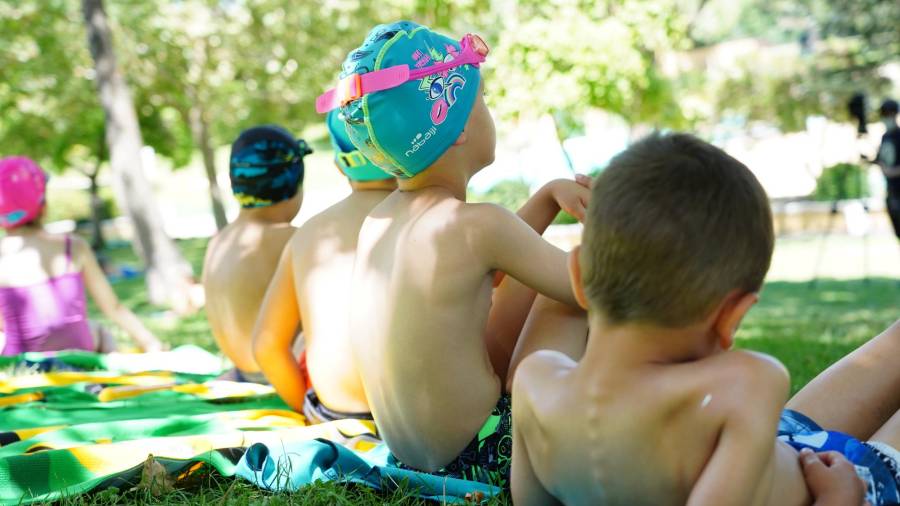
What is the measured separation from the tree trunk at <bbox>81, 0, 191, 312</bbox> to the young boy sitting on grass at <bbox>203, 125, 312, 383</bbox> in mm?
7575

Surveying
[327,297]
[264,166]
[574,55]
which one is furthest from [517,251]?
[574,55]

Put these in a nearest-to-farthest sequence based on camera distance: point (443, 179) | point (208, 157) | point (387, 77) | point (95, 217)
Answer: point (387, 77) < point (443, 179) < point (208, 157) < point (95, 217)

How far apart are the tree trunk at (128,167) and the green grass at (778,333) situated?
0.57 metres

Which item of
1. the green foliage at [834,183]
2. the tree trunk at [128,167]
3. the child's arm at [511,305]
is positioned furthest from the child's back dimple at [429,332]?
the green foliage at [834,183]

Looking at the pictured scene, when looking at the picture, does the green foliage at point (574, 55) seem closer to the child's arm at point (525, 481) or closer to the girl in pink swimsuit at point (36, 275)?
the girl in pink swimsuit at point (36, 275)

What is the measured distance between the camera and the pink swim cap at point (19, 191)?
5375mm

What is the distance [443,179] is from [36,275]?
3697 mm

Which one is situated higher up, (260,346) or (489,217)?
(489,217)

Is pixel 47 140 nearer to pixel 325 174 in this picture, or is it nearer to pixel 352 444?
pixel 325 174

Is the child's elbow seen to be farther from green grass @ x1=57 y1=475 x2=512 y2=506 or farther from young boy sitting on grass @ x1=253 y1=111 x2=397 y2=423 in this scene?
green grass @ x1=57 y1=475 x2=512 y2=506

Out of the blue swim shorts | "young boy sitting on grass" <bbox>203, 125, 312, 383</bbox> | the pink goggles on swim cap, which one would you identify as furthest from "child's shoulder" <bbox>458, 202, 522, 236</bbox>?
"young boy sitting on grass" <bbox>203, 125, 312, 383</bbox>

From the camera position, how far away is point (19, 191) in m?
5.41

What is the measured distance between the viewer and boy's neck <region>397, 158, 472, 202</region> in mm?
2740

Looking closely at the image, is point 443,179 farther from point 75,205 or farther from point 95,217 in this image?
point 75,205
